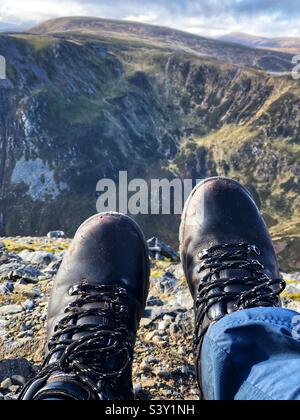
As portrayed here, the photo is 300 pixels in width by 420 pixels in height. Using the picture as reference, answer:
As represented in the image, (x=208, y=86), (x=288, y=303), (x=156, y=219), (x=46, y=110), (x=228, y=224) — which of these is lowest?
(x=156, y=219)

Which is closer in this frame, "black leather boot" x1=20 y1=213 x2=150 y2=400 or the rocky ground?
"black leather boot" x1=20 y1=213 x2=150 y2=400

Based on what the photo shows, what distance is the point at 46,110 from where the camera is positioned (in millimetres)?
138375

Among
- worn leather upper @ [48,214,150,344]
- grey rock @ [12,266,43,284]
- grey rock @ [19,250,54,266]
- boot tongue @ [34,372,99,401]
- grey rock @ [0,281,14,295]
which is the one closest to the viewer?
boot tongue @ [34,372,99,401]

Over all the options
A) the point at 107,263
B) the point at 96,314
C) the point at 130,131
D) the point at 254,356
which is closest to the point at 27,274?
the point at 107,263

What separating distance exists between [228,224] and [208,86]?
179 meters

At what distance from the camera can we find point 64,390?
2566 mm

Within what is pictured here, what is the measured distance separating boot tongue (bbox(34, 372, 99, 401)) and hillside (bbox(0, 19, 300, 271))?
107 meters

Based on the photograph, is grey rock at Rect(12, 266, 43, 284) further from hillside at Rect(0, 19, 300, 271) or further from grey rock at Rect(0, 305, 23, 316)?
hillside at Rect(0, 19, 300, 271)

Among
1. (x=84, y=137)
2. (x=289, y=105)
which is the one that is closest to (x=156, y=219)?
(x=84, y=137)

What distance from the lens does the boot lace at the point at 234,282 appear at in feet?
11.6

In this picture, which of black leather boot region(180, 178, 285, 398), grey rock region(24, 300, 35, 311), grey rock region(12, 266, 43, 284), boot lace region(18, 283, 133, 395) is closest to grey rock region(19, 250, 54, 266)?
grey rock region(12, 266, 43, 284)

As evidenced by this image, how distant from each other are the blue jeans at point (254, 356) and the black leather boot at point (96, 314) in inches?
29.7

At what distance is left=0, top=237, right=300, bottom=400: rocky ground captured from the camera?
3859 millimetres

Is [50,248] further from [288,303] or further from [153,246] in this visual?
[288,303]
